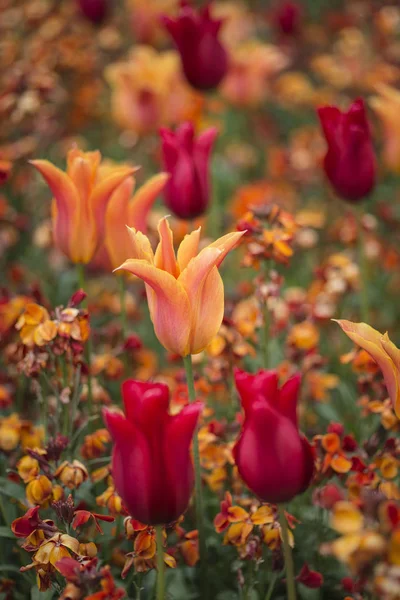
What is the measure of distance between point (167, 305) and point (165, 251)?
0.20ft

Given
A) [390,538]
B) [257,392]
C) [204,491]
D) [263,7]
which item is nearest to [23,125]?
[204,491]

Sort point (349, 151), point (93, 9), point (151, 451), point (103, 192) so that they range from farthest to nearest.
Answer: point (93, 9)
point (349, 151)
point (103, 192)
point (151, 451)

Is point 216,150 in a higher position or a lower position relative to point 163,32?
lower

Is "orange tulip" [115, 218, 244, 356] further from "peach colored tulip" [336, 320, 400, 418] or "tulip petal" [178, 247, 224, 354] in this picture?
"peach colored tulip" [336, 320, 400, 418]

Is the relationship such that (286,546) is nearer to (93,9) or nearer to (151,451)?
(151,451)

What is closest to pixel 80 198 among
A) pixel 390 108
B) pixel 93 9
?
pixel 390 108

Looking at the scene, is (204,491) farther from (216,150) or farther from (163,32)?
(163,32)

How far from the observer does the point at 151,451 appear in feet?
2.55

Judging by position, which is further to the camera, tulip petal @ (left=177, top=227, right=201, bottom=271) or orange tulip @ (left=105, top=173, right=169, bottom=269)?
orange tulip @ (left=105, top=173, right=169, bottom=269)

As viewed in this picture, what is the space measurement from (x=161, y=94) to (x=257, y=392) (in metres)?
1.61

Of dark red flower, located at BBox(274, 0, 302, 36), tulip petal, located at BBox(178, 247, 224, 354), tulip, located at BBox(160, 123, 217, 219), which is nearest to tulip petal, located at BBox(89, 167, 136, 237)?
tulip, located at BBox(160, 123, 217, 219)

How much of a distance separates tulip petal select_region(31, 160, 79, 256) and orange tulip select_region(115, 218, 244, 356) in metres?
0.28

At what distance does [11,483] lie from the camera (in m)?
1.10

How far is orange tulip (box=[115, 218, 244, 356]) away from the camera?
2.74ft
